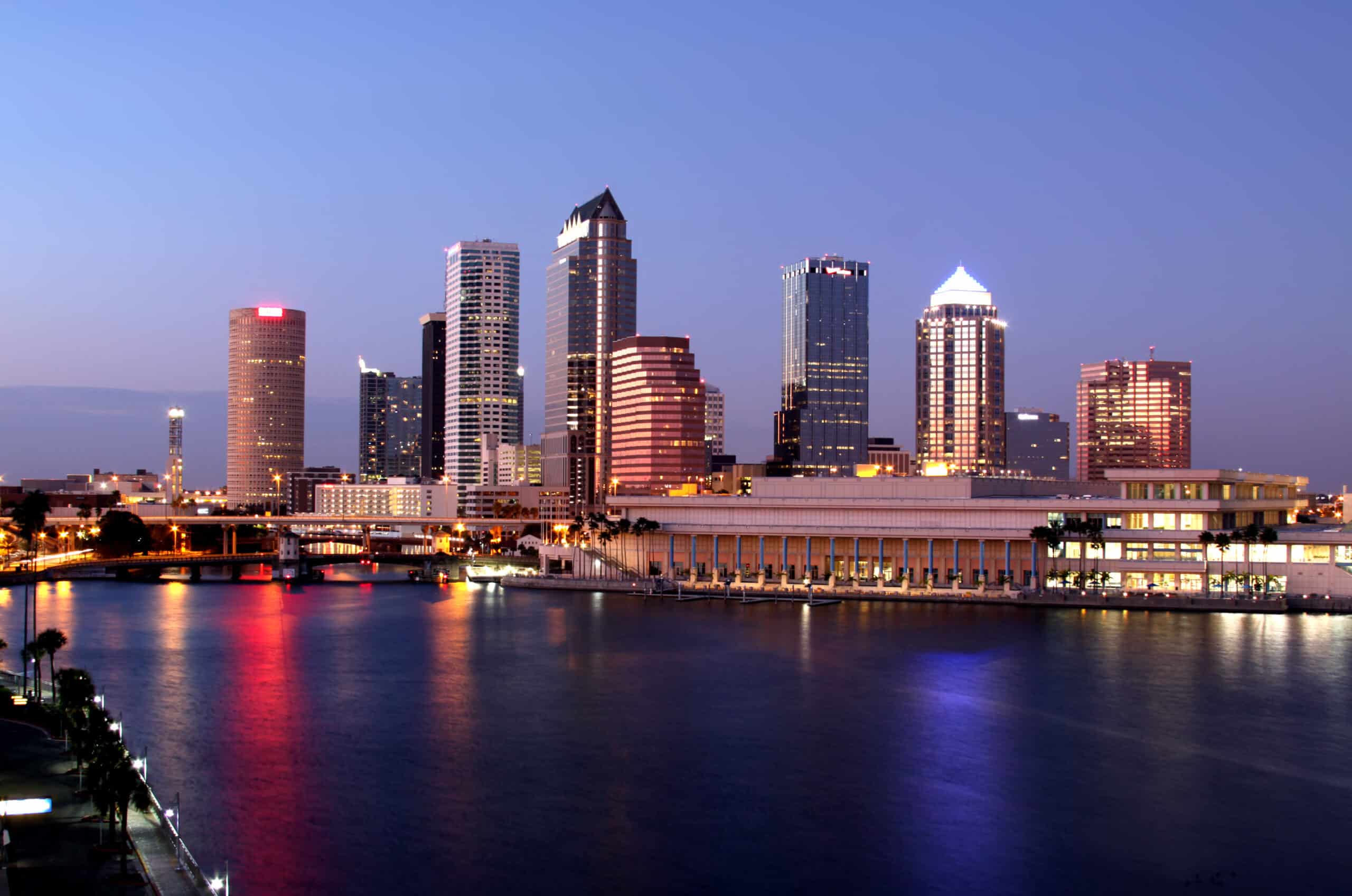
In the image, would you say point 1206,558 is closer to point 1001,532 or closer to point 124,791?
point 1001,532

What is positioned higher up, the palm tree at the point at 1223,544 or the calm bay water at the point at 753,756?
the palm tree at the point at 1223,544

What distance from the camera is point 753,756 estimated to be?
45.0 meters

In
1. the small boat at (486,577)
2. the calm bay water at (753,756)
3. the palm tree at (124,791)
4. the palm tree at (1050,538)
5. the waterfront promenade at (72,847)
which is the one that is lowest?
the small boat at (486,577)

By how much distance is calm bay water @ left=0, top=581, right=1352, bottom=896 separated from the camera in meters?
33.0

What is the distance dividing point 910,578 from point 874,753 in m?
67.0

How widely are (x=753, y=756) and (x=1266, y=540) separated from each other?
220 ft

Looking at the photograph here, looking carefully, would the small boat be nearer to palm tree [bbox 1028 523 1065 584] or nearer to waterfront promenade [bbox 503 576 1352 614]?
waterfront promenade [bbox 503 576 1352 614]

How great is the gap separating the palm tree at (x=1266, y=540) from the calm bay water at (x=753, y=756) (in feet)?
49.1

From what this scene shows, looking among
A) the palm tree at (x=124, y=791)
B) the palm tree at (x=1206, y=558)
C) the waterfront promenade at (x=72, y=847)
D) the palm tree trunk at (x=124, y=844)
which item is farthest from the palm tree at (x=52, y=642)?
the palm tree at (x=1206, y=558)

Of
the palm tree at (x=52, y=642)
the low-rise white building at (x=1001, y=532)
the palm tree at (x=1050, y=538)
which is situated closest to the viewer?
the palm tree at (x=52, y=642)

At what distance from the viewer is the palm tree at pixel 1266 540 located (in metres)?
97.2

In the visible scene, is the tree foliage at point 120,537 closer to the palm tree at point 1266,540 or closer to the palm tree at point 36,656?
the palm tree at point 36,656

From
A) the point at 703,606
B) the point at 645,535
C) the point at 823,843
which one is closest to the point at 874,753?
the point at 823,843

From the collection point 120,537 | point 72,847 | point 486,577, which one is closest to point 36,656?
point 72,847
